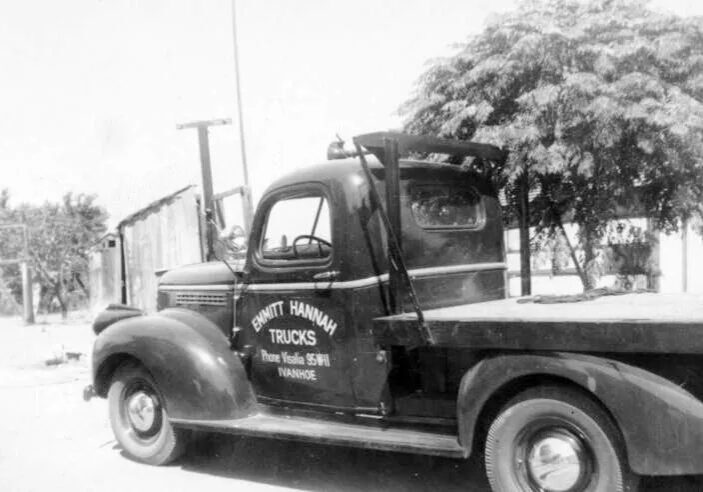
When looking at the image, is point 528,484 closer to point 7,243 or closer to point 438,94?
point 438,94

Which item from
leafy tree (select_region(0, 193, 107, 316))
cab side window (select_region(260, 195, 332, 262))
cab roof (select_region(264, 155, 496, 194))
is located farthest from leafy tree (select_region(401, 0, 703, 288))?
leafy tree (select_region(0, 193, 107, 316))

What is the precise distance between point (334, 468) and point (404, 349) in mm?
1357

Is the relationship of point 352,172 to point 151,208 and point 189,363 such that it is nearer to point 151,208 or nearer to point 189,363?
point 189,363

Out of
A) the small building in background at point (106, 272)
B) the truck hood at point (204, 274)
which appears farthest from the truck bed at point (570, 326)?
the small building in background at point (106, 272)

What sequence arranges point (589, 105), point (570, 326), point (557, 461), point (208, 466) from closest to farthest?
point (570, 326), point (557, 461), point (208, 466), point (589, 105)

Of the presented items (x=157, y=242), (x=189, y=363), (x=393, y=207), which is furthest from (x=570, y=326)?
(x=157, y=242)

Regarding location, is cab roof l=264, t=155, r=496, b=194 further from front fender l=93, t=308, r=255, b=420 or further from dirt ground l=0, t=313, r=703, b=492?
dirt ground l=0, t=313, r=703, b=492

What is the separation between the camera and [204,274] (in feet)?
18.8

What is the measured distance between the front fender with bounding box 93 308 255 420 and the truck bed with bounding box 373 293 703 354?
4.25ft

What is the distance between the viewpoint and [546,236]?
9.03 m

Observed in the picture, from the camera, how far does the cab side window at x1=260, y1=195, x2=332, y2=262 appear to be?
15.8 ft

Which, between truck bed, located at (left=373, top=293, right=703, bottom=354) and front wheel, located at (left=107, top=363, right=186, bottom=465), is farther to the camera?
front wheel, located at (left=107, top=363, right=186, bottom=465)

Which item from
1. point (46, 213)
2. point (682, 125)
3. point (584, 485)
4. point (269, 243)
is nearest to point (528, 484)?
point (584, 485)

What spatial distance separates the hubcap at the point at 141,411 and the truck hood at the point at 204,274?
93 cm
